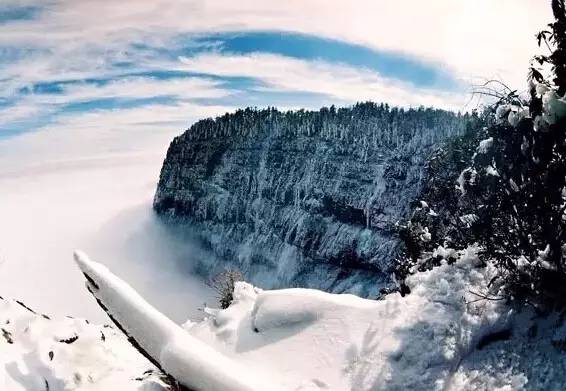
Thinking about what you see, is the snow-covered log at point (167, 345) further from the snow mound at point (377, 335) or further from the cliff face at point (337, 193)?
the cliff face at point (337, 193)

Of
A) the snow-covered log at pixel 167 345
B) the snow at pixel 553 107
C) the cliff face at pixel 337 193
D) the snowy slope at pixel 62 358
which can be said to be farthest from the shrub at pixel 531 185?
the cliff face at pixel 337 193

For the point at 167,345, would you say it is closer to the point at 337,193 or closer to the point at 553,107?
the point at 553,107

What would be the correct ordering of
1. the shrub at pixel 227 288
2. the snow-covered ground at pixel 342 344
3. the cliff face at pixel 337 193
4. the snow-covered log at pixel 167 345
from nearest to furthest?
the snow-covered log at pixel 167 345 → the snow-covered ground at pixel 342 344 → the shrub at pixel 227 288 → the cliff face at pixel 337 193

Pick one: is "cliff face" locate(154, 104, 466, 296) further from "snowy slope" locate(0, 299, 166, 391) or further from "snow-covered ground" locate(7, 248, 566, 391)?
"snowy slope" locate(0, 299, 166, 391)

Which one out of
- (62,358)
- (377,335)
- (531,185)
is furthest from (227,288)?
(531,185)

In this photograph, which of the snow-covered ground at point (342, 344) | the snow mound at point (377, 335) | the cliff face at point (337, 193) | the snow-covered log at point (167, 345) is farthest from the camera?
the cliff face at point (337, 193)

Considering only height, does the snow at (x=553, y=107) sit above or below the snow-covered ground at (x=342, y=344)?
above

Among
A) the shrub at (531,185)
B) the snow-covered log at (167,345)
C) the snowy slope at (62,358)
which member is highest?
the shrub at (531,185)
